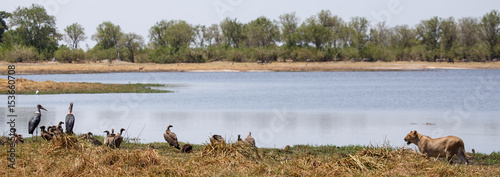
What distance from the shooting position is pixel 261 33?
359ft

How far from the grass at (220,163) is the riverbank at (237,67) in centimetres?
6007

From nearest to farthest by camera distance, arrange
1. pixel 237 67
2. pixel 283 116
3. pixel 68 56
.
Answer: pixel 283 116 < pixel 237 67 < pixel 68 56

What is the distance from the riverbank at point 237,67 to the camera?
71688mm

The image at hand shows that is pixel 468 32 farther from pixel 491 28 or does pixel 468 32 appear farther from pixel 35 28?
pixel 35 28

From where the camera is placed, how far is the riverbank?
235 ft

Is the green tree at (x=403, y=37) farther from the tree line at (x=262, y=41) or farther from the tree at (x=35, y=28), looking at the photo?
the tree at (x=35, y=28)

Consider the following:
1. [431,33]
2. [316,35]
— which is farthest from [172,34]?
[431,33]

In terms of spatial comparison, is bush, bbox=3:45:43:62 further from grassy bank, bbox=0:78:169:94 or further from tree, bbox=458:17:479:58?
tree, bbox=458:17:479:58

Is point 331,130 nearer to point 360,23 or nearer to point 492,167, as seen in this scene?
point 492,167

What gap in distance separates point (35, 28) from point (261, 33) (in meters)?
38.7

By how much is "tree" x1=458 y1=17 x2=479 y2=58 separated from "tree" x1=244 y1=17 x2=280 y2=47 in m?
33.1

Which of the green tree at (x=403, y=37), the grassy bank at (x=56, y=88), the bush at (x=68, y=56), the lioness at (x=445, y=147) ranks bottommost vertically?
the grassy bank at (x=56, y=88)

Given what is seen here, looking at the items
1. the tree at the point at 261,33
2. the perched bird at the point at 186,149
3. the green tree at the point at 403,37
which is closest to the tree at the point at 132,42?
the tree at the point at 261,33

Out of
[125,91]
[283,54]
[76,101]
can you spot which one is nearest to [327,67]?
[283,54]
